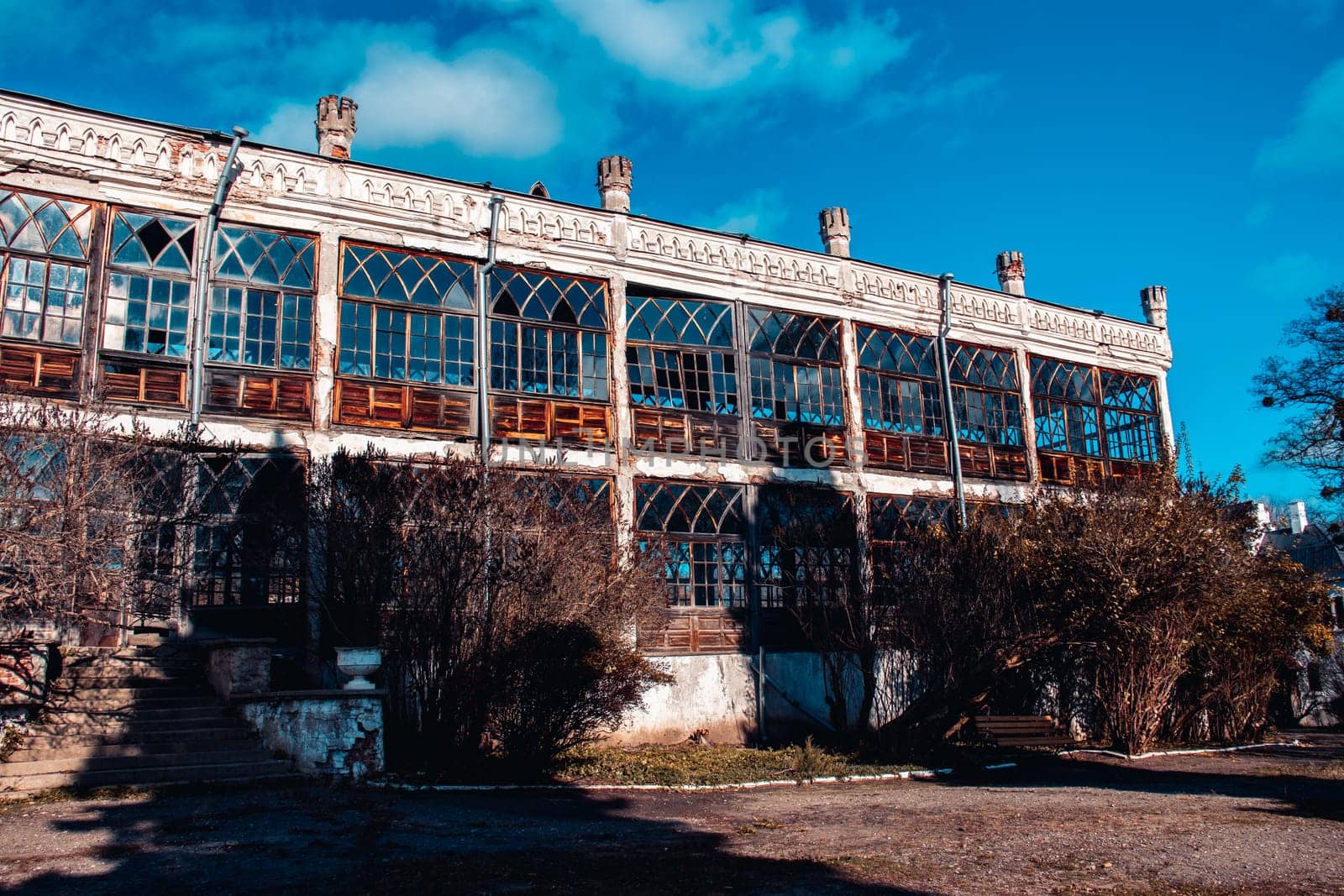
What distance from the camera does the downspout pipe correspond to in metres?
16.1

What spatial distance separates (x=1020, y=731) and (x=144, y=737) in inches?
501

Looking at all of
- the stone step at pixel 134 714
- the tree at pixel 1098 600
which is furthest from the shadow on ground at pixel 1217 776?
the stone step at pixel 134 714

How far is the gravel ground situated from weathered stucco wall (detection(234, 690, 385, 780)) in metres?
0.52

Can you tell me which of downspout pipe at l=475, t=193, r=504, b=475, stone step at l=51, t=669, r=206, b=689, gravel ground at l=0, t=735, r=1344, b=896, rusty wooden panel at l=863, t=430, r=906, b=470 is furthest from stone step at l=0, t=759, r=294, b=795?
rusty wooden panel at l=863, t=430, r=906, b=470

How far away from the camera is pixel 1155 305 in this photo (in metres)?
25.6

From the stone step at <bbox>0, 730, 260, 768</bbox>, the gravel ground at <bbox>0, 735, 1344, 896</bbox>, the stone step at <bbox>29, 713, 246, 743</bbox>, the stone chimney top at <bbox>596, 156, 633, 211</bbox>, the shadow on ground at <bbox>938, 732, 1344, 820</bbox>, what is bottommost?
the shadow on ground at <bbox>938, 732, 1344, 820</bbox>

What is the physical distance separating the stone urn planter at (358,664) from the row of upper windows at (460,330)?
5.58 m

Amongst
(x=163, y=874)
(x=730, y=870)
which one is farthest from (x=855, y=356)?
(x=163, y=874)

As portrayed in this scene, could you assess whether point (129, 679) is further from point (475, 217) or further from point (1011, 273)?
point (1011, 273)

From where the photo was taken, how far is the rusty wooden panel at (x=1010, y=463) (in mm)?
21734

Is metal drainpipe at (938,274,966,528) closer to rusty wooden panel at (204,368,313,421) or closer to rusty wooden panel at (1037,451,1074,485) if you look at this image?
rusty wooden panel at (1037,451,1074,485)

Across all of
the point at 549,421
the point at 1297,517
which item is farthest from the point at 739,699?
the point at 1297,517

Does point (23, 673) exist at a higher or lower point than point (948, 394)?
lower

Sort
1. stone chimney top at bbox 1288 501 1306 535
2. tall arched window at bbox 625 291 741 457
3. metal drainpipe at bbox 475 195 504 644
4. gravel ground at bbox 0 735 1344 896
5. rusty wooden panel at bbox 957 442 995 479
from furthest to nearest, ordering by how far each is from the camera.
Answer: stone chimney top at bbox 1288 501 1306 535
rusty wooden panel at bbox 957 442 995 479
tall arched window at bbox 625 291 741 457
metal drainpipe at bbox 475 195 504 644
gravel ground at bbox 0 735 1344 896
